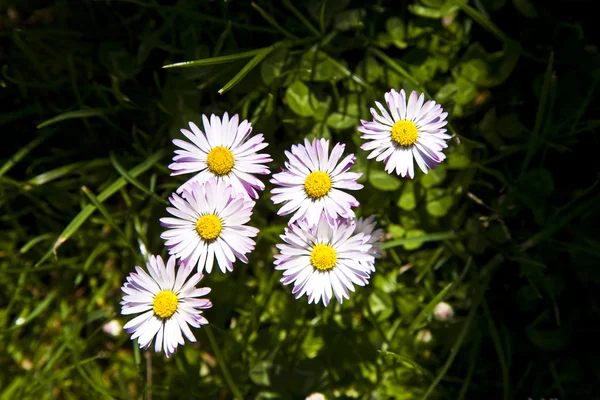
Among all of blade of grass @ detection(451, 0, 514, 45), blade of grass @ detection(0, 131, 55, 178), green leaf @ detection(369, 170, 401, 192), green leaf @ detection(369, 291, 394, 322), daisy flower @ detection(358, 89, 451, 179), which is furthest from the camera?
blade of grass @ detection(0, 131, 55, 178)

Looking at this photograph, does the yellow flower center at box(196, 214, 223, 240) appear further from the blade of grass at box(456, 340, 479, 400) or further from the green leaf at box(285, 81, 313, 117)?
the blade of grass at box(456, 340, 479, 400)

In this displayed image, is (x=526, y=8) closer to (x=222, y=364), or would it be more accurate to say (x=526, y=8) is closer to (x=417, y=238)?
(x=417, y=238)

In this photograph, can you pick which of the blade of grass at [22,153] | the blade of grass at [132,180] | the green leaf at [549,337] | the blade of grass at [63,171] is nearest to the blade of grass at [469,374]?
the green leaf at [549,337]

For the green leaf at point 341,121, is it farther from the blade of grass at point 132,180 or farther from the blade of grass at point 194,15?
the blade of grass at point 132,180

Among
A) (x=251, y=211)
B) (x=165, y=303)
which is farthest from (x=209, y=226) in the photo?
(x=165, y=303)

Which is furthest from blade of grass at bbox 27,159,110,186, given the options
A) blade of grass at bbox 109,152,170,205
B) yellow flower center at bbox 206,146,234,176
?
yellow flower center at bbox 206,146,234,176

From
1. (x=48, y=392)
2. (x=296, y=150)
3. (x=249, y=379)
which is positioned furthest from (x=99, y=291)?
(x=296, y=150)

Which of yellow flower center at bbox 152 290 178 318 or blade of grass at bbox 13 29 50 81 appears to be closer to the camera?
yellow flower center at bbox 152 290 178 318

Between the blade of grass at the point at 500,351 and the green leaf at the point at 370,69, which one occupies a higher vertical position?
the green leaf at the point at 370,69
